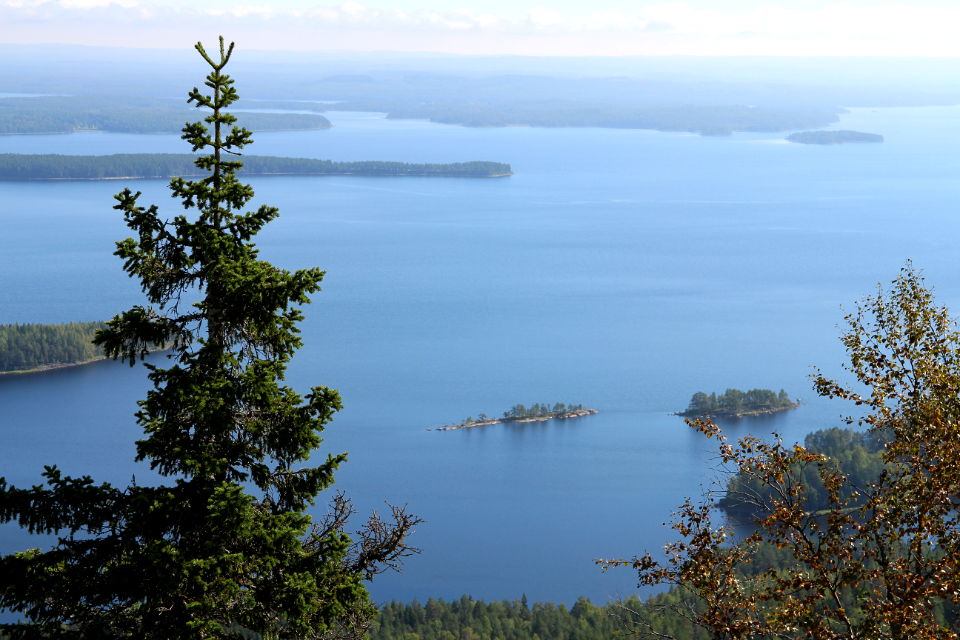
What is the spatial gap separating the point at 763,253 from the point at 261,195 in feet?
204

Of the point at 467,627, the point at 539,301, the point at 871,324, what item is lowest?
the point at 467,627

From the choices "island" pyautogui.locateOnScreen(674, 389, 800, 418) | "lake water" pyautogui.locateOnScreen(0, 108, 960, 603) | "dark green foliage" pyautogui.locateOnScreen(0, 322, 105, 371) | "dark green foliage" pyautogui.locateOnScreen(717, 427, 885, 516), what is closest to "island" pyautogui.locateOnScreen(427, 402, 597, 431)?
"lake water" pyautogui.locateOnScreen(0, 108, 960, 603)

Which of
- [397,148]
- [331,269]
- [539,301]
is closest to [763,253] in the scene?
[539,301]

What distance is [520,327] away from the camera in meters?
67.2

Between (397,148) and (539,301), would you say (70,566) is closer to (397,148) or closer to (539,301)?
(539,301)

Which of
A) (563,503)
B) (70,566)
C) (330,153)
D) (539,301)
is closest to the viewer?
(70,566)

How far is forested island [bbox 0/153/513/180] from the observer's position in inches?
5023

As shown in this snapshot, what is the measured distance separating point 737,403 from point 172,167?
97170 mm

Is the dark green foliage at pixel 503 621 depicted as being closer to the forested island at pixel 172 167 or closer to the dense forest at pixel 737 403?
the dense forest at pixel 737 403

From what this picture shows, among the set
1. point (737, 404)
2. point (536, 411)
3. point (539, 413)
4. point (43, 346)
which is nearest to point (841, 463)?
point (737, 404)

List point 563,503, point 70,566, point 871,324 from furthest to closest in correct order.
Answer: point 563,503
point 871,324
point 70,566

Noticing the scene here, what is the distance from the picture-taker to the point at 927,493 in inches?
213

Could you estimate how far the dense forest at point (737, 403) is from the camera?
166 ft

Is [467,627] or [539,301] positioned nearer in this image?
[467,627]
